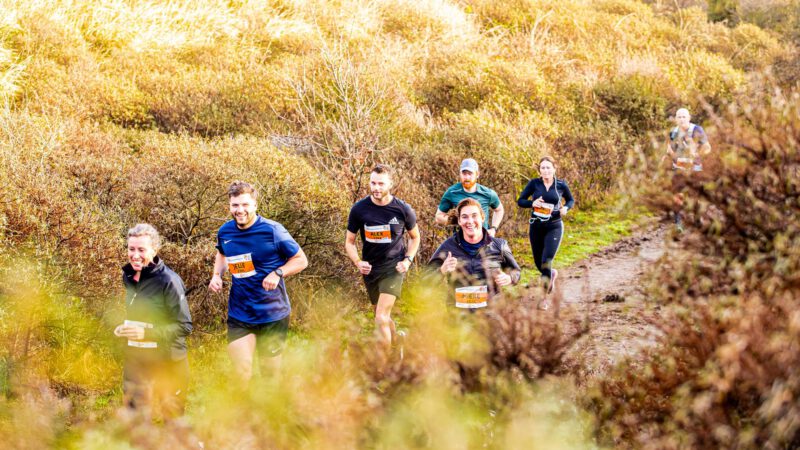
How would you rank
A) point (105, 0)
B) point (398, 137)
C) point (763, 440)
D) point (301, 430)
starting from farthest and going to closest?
point (105, 0) → point (398, 137) → point (301, 430) → point (763, 440)

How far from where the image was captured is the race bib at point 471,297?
5.69 metres

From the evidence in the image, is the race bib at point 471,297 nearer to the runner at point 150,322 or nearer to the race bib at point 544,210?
the runner at point 150,322

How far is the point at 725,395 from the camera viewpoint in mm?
2963

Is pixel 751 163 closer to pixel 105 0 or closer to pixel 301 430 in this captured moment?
pixel 301 430

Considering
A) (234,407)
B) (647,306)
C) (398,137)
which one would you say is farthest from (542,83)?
(234,407)

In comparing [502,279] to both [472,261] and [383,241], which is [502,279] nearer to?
[472,261]

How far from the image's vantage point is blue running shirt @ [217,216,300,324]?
5660mm

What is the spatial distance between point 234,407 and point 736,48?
2612cm

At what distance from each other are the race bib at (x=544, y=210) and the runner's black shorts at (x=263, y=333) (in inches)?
151

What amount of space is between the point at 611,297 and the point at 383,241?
382 cm

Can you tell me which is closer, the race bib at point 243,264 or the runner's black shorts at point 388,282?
the race bib at point 243,264

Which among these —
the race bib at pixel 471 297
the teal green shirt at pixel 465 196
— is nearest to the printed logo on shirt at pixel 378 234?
the teal green shirt at pixel 465 196

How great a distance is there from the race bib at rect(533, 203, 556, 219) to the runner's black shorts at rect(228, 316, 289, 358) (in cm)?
Answer: 382

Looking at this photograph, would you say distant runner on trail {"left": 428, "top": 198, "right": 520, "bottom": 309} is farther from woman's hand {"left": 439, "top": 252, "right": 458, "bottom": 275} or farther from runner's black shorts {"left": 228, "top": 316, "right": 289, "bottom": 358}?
runner's black shorts {"left": 228, "top": 316, "right": 289, "bottom": 358}
